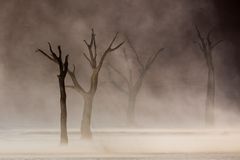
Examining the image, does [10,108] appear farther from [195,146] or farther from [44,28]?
[195,146]

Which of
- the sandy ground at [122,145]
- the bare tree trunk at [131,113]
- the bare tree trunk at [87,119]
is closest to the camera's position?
the sandy ground at [122,145]

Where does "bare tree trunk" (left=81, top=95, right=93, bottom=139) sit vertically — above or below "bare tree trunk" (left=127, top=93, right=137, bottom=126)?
above

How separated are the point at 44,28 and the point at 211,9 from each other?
16180 mm

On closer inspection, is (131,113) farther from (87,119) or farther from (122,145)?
(122,145)

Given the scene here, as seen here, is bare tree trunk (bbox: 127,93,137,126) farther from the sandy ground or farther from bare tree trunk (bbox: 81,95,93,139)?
bare tree trunk (bbox: 81,95,93,139)

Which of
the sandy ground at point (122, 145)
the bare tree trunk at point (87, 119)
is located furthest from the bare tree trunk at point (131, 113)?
the bare tree trunk at point (87, 119)

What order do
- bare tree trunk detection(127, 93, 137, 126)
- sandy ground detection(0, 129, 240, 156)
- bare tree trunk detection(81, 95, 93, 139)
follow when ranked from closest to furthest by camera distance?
sandy ground detection(0, 129, 240, 156) → bare tree trunk detection(81, 95, 93, 139) → bare tree trunk detection(127, 93, 137, 126)

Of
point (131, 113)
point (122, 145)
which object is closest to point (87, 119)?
point (122, 145)

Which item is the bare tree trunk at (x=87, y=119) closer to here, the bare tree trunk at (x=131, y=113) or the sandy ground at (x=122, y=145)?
the sandy ground at (x=122, y=145)

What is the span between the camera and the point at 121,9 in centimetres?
6844

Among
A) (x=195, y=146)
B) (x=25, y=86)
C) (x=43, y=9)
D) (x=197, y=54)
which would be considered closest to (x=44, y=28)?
(x=43, y=9)

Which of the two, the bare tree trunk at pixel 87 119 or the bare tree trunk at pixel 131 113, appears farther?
the bare tree trunk at pixel 131 113

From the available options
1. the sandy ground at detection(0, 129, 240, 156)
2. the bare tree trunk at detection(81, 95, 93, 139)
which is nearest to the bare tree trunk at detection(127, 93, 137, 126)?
the sandy ground at detection(0, 129, 240, 156)

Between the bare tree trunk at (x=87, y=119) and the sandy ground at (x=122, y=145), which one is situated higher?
the bare tree trunk at (x=87, y=119)
